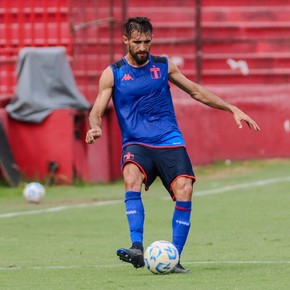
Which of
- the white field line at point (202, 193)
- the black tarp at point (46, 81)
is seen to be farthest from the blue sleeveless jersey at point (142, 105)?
the black tarp at point (46, 81)

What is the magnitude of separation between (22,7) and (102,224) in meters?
8.24

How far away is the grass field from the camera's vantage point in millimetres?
9391

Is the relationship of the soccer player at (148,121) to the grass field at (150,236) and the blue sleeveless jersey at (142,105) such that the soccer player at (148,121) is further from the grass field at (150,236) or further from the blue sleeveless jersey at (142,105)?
the grass field at (150,236)

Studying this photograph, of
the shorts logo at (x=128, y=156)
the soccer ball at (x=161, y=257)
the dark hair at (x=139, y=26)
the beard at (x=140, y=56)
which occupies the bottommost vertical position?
the soccer ball at (x=161, y=257)

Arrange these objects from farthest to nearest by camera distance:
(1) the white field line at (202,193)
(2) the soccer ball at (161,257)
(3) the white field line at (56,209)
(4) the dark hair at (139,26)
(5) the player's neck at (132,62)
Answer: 1. (1) the white field line at (202,193)
2. (3) the white field line at (56,209)
3. (5) the player's neck at (132,62)
4. (4) the dark hair at (139,26)
5. (2) the soccer ball at (161,257)

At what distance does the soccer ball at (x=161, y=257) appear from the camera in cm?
937

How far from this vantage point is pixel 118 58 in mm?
25203

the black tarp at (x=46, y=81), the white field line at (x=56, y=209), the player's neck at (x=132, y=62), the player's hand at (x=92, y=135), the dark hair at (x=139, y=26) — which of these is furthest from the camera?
the black tarp at (x=46, y=81)

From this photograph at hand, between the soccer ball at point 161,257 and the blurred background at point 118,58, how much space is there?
1091 centimetres

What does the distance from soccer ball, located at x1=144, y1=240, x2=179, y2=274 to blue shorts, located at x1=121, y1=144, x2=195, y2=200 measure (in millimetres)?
859

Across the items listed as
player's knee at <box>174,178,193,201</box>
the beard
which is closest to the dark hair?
the beard

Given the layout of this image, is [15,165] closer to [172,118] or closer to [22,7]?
[22,7]

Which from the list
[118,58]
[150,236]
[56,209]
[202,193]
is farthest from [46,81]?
[150,236]

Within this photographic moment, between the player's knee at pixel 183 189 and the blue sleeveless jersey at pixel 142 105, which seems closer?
the player's knee at pixel 183 189
